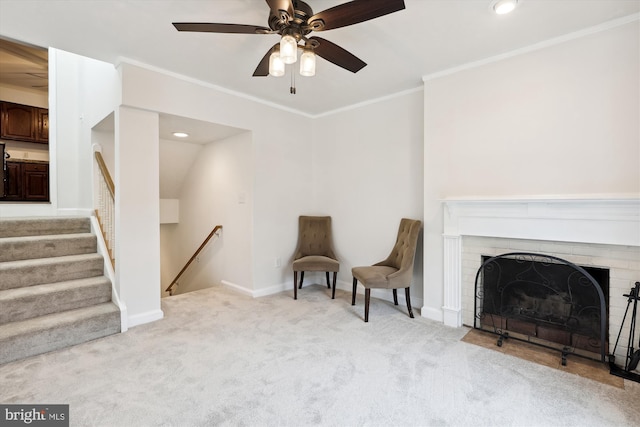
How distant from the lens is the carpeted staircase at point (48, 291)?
7.83 ft

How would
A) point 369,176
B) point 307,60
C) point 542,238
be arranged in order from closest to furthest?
point 307,60 → point 542,238 → point 369,176

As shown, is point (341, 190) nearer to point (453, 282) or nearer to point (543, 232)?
point (453, 282)

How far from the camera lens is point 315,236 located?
425 cm

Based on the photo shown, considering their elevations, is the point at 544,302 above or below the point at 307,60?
below

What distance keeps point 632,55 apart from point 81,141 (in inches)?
230

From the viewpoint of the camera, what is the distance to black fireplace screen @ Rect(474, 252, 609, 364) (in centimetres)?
232

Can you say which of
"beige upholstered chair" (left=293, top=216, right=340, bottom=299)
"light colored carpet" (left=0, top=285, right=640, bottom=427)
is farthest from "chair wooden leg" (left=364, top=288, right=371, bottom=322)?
"beige upholstered chair" (left=293, top=216, right=340, bottom=299)

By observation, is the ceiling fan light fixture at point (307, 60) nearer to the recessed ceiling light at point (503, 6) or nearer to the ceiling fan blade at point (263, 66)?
the ceiling fan blade at point (263, 66)

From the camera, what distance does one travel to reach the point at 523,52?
8.35ft

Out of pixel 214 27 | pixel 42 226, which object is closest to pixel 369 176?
pixel 214 27

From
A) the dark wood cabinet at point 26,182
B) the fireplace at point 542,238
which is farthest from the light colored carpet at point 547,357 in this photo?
the dark wood cabinet at point 26,182

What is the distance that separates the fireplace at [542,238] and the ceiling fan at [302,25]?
1.81 meters

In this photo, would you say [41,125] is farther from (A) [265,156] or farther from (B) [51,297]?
(A) [265,156]

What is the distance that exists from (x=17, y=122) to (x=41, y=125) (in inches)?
11.4
